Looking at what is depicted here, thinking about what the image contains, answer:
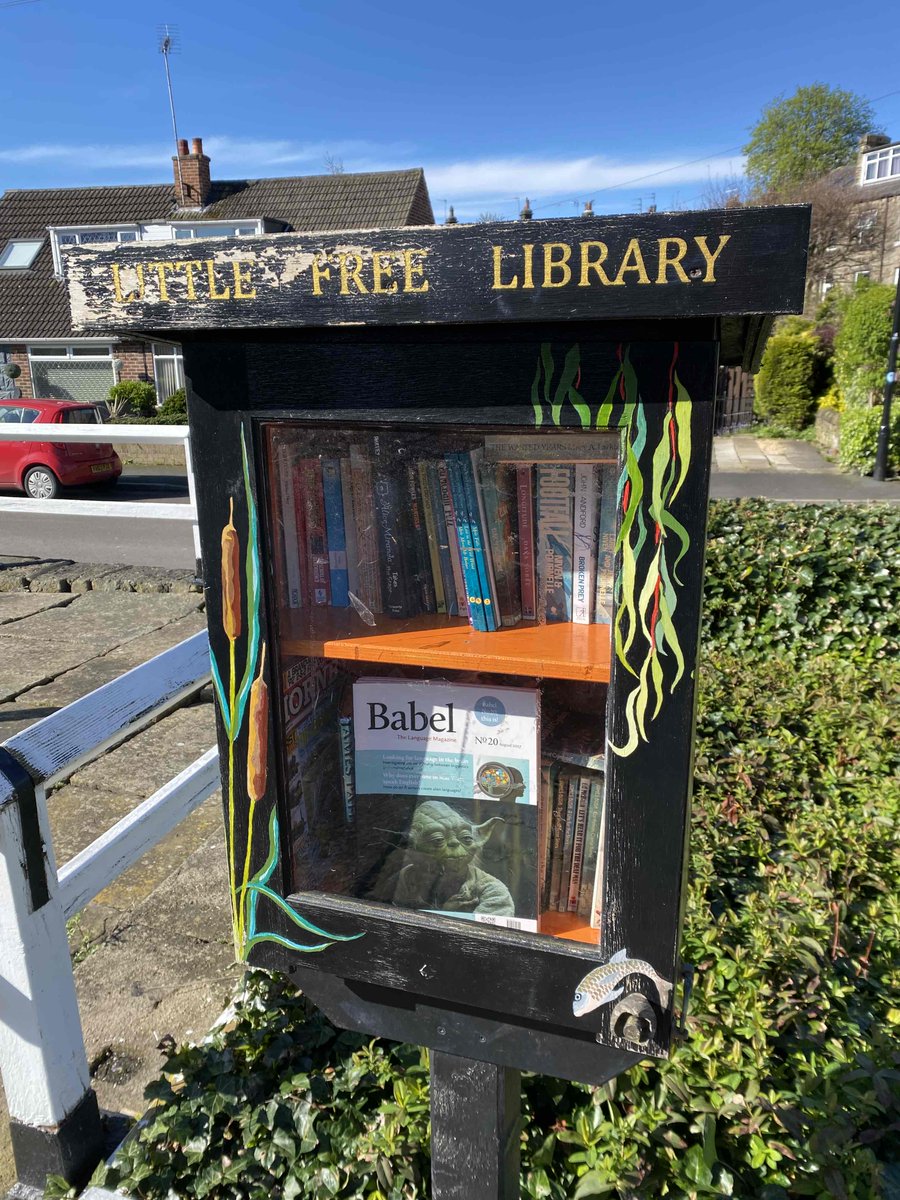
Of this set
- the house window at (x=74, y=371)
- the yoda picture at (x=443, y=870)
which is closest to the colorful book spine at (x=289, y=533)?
the yoda picture at (x=443, y=870)

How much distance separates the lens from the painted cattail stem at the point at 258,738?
4.66 feet

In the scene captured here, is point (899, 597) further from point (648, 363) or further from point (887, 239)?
point (887, 239)

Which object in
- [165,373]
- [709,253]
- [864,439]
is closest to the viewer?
[709,253]

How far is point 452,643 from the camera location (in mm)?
1444

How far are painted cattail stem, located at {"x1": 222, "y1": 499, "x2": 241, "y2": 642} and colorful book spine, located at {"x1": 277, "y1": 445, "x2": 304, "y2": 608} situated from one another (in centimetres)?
10

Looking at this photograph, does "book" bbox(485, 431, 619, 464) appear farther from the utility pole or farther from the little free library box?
the utility pole

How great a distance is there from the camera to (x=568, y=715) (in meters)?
1.44

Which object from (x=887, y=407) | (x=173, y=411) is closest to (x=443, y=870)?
(x=887, y=407)

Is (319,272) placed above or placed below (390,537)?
above

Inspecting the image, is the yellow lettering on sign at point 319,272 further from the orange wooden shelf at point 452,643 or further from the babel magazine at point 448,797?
the babel magazine at point 448,797

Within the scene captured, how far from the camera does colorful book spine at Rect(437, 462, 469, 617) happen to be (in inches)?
56.4

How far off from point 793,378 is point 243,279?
69.6ft

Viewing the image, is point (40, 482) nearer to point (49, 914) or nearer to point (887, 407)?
point (49, 914)

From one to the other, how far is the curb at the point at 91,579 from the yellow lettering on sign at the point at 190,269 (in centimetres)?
535
